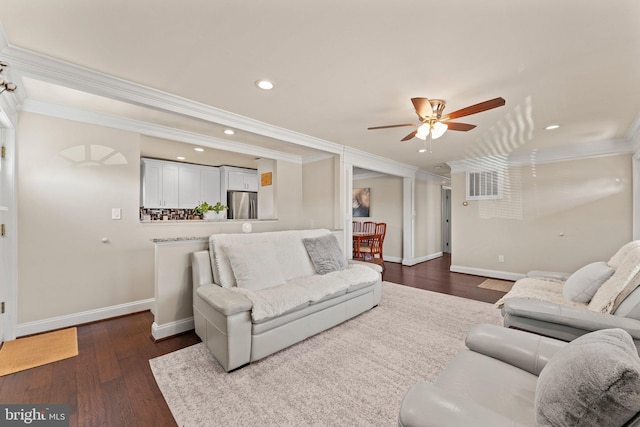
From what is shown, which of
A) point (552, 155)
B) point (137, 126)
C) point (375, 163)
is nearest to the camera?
point (137, 126)

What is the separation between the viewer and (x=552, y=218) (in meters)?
4.46

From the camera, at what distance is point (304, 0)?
140 cm

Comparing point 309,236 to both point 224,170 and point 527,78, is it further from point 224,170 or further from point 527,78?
point 224,170

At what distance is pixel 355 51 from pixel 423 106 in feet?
2.67

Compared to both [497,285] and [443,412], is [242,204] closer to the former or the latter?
[497,285]

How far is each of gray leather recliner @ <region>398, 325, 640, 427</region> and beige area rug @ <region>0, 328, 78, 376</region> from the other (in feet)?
9.48

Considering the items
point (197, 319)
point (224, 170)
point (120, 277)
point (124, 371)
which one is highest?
point (224, 170)

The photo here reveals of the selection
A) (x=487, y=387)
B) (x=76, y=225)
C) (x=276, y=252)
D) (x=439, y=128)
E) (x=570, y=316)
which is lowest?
(x=487, y=387)

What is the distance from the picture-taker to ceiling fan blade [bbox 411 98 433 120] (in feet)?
7.20

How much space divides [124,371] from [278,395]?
4.19 feet

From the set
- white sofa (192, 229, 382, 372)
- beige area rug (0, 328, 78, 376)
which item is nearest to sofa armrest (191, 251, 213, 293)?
white sofa (192, 229, 382, 372)

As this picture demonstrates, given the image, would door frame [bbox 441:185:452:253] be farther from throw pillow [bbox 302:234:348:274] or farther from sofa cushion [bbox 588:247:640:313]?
sofa cushion [bbox 588:247:640:313]

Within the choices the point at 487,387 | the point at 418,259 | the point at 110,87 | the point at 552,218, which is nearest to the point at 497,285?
the point at 552,218

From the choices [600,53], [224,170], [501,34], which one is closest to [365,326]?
[501,34]
